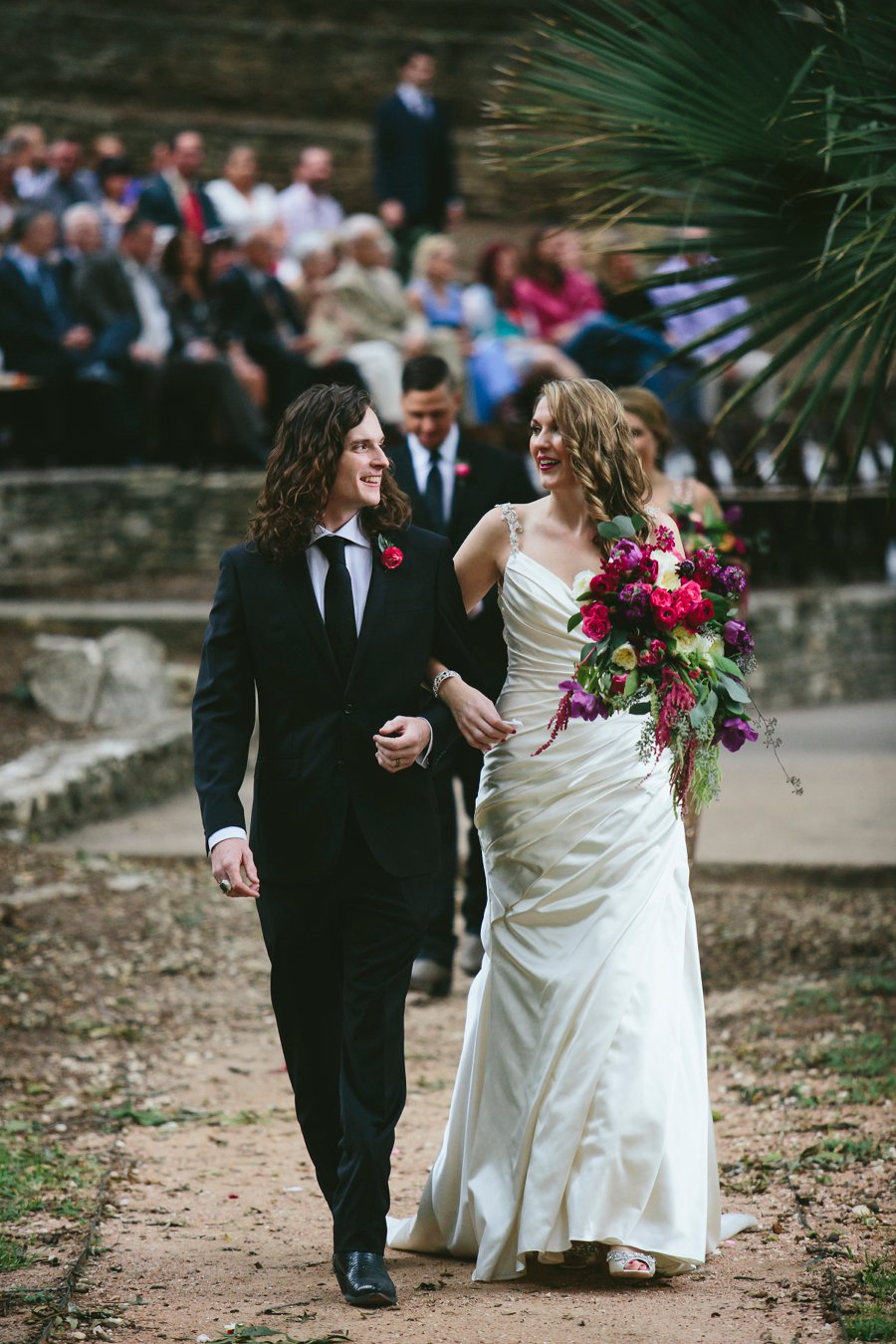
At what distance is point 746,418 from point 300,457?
1250cm

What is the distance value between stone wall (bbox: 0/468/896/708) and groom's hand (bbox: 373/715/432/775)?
9601mm

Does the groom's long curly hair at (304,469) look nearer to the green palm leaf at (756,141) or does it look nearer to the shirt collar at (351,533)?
the shirt collar at (351,533)

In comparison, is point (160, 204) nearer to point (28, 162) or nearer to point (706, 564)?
point (28, 162)

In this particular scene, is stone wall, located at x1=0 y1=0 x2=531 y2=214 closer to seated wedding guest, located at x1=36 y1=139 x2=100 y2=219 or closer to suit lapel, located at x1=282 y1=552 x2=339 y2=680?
seated wedding guest, located at x1=36 y1=139 x2=100 y2=219

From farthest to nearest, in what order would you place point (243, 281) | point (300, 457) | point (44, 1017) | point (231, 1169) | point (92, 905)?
point (243, 281), point (92, 905), point (44, 1017), point (231, 1169), point (300, 457)

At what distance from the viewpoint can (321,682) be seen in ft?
14.0

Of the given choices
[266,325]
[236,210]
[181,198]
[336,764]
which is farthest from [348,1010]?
[236,210]

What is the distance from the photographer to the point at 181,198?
1522 centimetres

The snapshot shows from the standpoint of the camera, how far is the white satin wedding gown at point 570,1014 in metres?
4.25

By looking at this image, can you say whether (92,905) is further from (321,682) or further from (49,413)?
(49,413)

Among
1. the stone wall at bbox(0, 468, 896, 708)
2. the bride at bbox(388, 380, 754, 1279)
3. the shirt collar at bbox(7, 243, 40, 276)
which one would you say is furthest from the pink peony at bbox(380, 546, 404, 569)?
the shirt collar at bbox(7, 243, 40, 276)

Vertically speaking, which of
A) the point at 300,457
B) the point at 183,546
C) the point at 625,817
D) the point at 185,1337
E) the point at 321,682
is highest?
the point at 300,457

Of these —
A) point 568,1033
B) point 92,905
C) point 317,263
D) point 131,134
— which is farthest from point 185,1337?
point 131,134

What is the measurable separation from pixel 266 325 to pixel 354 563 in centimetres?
1014
